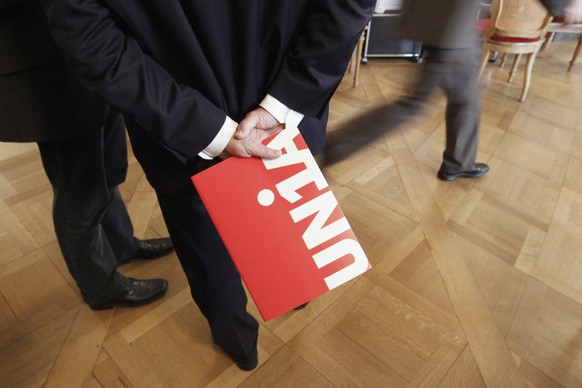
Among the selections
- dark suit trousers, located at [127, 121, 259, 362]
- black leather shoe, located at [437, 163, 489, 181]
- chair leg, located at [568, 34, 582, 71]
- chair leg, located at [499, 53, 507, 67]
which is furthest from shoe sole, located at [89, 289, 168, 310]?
chair leg, located at [568, 34, 582, 71]

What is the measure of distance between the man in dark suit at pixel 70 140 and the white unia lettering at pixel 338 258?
57 cm

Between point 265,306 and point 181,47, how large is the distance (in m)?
0.43

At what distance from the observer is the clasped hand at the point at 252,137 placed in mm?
630

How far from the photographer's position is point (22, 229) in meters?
1.48

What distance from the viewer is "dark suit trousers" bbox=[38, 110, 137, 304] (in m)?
0.88

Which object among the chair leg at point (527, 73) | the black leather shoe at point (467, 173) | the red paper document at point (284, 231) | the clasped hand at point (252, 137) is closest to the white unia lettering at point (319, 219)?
the red paper document at point (284, 231)

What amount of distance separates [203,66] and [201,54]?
18 millimetres

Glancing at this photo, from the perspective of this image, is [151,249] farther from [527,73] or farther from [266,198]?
[527,73]

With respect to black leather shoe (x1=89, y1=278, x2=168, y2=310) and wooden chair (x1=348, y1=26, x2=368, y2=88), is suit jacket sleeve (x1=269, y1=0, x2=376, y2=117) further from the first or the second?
wooden chair (x1=348, y1=26, x2=368, y2=88)

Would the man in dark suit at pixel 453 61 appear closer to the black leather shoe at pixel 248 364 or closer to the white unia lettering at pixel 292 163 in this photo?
the white unia lettering at pixel 292 163

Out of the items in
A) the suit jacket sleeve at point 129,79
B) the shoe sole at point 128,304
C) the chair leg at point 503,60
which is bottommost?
the shoe sole at point 128,304

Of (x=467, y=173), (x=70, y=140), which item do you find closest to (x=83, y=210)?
(x=70, y=140)

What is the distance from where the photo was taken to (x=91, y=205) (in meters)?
0.96

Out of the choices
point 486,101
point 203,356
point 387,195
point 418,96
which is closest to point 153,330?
point 203,356
